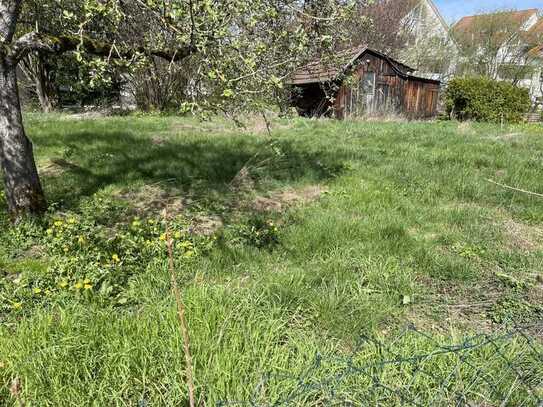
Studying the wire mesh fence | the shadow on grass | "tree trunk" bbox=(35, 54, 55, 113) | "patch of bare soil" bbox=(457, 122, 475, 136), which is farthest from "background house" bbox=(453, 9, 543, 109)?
the wire mesh fence

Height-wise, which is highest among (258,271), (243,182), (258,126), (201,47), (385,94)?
(201,47)

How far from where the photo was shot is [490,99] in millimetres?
17891

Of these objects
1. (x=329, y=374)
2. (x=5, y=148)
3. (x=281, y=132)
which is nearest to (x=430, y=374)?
(x=329, y=374)

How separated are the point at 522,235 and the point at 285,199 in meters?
2.91

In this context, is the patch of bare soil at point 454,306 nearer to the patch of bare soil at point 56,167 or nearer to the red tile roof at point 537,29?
the patch of bare soil at point 56,167

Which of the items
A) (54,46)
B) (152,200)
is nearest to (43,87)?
(152,200)

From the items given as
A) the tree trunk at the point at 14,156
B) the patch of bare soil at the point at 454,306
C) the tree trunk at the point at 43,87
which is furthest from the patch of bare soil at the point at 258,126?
the tree trunk at the point at 43,87

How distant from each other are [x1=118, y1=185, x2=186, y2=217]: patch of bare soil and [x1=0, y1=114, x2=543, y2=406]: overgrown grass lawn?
0.12 ft

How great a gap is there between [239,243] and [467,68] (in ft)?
100

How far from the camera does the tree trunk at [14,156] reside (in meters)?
4.20

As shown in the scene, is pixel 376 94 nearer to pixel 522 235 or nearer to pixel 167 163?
pixel 167 163

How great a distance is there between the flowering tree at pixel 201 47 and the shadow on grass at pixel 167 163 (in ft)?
2.96

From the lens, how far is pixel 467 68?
29500mm

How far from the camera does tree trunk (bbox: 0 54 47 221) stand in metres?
4.20
